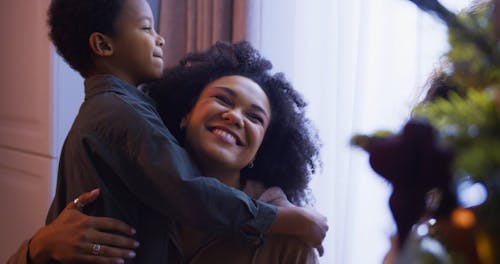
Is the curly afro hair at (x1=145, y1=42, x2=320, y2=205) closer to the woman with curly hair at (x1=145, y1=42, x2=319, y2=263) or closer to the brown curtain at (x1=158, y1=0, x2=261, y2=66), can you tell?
the woman with curly hair at (x1=145, y1=42, x2=319, y2=263)

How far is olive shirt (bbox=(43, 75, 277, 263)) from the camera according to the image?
0.97 m

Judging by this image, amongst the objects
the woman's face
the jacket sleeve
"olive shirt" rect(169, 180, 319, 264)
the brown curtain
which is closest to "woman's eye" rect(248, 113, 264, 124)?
the woman's face

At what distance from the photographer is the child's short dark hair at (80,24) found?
1149 millimetres

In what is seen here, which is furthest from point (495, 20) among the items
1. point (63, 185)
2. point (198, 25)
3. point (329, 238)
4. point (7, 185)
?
point (7, 185)

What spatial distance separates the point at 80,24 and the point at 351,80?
69cm

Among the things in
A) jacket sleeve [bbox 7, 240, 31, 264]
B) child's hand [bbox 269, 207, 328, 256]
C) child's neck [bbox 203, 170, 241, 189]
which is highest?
child's neck [bbox 203, 170, 241, 189]

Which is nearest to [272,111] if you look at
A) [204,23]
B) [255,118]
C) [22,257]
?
[255,118]

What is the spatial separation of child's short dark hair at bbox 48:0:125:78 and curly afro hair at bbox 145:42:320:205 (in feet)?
0.61

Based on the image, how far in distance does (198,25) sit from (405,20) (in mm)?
747

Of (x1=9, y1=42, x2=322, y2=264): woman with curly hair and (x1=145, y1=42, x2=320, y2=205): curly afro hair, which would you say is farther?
(x1=145, y1=42, x2=320, y2=205): curly afro hair

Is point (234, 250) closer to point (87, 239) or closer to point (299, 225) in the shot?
point (299, 225)

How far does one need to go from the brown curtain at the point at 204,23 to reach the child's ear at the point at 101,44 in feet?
2.25

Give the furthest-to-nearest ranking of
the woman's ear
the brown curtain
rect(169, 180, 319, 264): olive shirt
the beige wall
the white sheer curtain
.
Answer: the beige wall, the brown curtain, the white sheer curtain, the woman's ear, rect(169, 180, 319, 264): olive shirt

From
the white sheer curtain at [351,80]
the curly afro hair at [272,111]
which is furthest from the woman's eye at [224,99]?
the white sheer curtain at [351,80]
